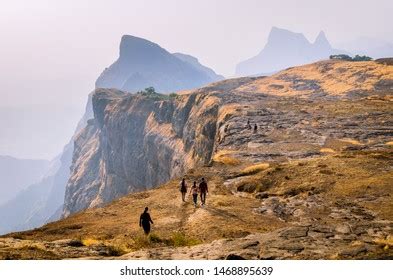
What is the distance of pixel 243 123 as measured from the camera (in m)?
59.6

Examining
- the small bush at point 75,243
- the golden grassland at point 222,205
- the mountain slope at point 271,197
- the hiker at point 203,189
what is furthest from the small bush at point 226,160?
the small bush at point 75,243

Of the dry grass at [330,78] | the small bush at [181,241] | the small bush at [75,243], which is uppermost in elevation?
the dry grass at [330,78]

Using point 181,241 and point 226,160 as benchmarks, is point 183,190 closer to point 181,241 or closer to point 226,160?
point 181,241

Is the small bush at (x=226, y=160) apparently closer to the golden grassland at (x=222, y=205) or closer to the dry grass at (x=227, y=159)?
the dry grass at (x=227, y=159)

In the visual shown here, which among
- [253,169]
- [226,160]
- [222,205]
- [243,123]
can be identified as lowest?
[222,205]

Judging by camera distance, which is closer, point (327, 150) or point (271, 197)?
point (271, 197)

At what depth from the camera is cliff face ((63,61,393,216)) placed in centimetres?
4847

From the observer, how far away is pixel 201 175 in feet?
127

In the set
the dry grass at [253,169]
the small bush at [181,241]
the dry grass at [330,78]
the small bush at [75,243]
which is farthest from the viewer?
the dry grass at [330,78]

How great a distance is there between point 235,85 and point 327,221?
108225 mm

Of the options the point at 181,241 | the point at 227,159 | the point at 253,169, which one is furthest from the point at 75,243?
the point at 227,159

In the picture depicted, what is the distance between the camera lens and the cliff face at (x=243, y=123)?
48.5 meters
